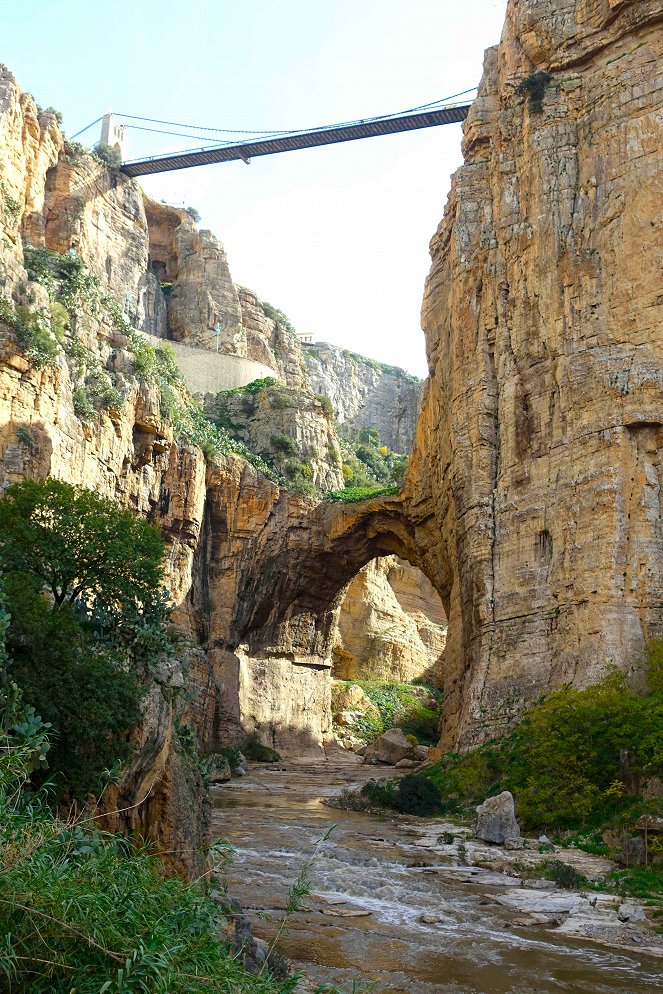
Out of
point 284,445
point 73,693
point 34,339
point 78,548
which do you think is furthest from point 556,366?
point 73,693

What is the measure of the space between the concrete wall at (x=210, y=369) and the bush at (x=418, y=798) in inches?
1111

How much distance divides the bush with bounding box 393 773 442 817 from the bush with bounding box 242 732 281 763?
13.3m

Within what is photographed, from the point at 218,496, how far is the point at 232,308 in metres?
20.8

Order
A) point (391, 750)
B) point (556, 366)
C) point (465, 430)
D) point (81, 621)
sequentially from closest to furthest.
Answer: point (81, 621) < point (556, 366) < point (465, 430) < point (391, 750)

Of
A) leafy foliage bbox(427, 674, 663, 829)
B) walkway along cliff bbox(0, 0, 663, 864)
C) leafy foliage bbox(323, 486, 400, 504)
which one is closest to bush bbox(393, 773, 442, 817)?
leafy foliage bbox(427, 674, 663, 829)

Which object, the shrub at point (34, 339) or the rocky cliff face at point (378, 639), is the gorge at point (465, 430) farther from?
the rocky cliff face at point (378, 639)

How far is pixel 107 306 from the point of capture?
3512 cm

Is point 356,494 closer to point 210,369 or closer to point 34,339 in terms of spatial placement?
point 210,369

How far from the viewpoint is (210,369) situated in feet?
161

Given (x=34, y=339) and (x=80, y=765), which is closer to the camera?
(x=80, y=765)

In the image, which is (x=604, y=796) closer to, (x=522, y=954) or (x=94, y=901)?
(x=522, y=954)

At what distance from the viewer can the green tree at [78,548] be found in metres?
13.4

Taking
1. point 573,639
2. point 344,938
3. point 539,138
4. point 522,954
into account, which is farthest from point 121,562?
point 539,138

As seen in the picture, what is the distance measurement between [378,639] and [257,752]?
15.2 meters
